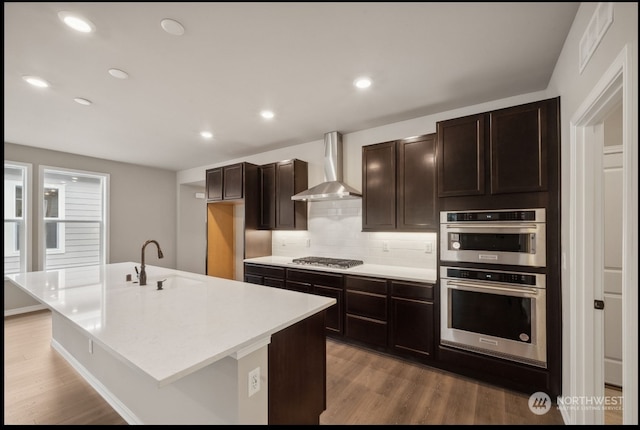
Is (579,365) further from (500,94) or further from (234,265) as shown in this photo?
(234,265)

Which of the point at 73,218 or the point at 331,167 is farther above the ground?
the point at 331,167

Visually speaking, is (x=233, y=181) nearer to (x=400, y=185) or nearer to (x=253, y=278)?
(x=253, y=278)

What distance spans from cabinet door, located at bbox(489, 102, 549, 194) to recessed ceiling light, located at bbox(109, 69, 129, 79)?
3081 millimetres

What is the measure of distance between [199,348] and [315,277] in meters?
2.25

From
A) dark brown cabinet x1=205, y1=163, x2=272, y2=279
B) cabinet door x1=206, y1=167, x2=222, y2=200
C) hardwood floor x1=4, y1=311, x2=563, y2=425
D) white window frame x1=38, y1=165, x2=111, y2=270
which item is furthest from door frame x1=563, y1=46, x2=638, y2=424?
white window frame x1=38, y1=165, x2=111, y2=270

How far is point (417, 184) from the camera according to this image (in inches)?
118

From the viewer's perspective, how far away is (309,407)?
1741 millimetres

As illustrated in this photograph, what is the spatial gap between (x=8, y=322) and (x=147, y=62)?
180 inches

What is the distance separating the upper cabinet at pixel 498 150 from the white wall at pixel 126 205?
5742 millimetres

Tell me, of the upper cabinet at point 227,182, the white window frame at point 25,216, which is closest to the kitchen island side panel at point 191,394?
the upper cabinet at point 227,182

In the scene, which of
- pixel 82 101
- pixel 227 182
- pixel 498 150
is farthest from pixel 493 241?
pixel 82 101

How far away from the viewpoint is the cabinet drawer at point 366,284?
2897 mm

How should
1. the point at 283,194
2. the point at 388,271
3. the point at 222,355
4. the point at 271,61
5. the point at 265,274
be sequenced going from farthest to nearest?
1. the point at 283,194
2. the point at 265,274
3. the point at 388,271
4. the point at 271,61
5. the point at 222,355

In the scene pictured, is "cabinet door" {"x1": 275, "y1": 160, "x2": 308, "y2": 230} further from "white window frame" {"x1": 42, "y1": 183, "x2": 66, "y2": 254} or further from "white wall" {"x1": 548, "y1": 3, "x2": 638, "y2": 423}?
"white window frame" {"x1": 42, "y1": 183, "x2": 66, "y2": 254}
